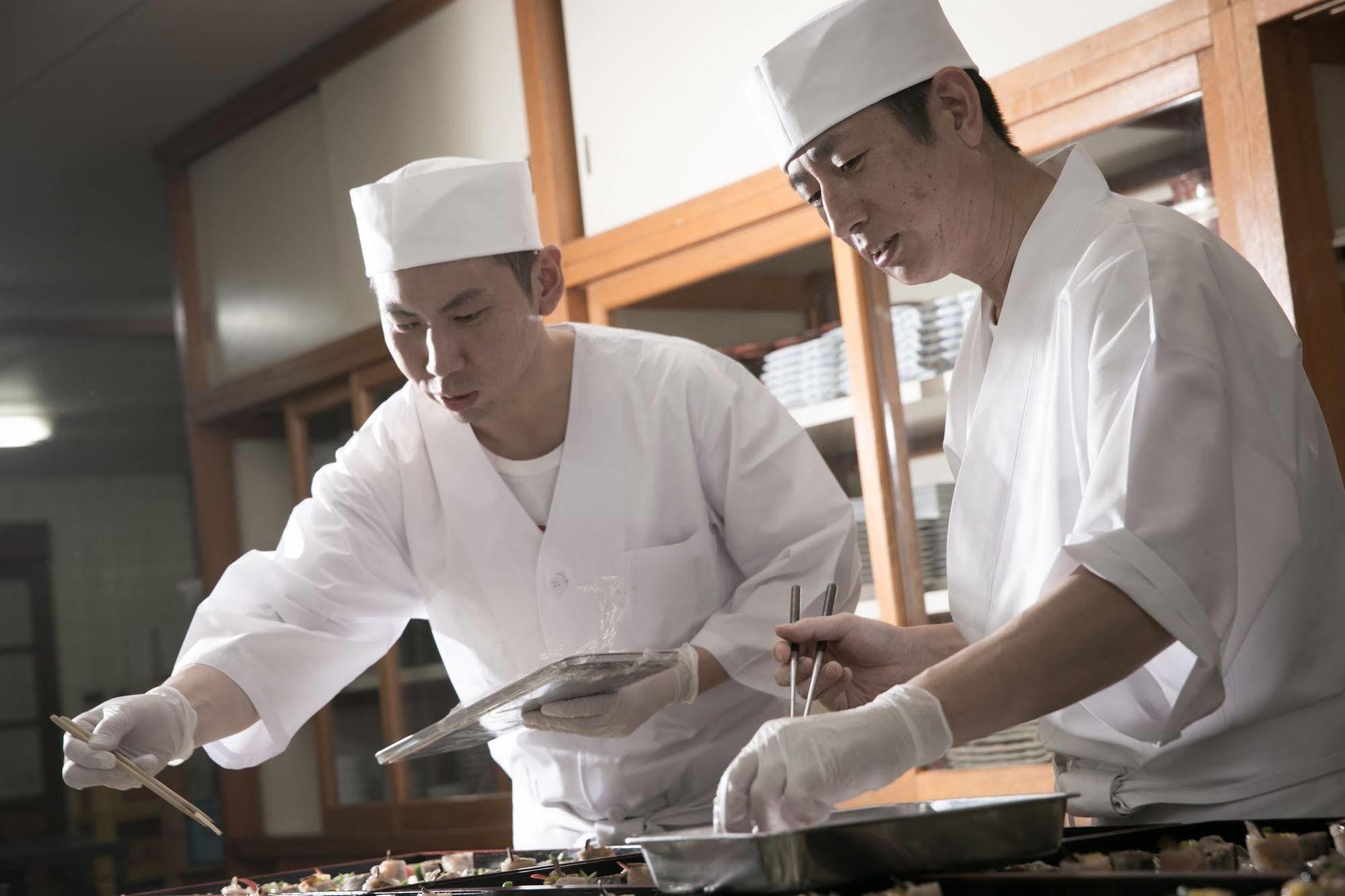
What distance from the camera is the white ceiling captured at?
13.1 ft

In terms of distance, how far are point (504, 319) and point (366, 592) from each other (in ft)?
1.57

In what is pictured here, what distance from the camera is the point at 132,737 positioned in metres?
1.86

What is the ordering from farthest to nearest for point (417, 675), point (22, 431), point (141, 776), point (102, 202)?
1. point (102, 202)
2. point (22, 431)
3. point (417, 675)
4. point (141, 776)

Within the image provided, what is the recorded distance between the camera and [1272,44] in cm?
212

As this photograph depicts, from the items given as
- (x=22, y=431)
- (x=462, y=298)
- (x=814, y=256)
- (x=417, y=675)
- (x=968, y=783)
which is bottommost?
(x=968, y=783)

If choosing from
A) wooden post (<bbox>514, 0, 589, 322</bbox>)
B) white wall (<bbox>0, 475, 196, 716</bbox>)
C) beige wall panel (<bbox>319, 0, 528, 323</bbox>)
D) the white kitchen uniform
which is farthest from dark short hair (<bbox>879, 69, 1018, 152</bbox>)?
white wall (<bbox>0, 475, 196, 716</bbox>)

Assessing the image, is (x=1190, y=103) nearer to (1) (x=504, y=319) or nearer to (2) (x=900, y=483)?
(2) (x=900, y=483)

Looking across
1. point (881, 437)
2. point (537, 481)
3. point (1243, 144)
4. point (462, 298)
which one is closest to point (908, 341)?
point (881, 437)

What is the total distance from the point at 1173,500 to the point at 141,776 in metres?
1.25

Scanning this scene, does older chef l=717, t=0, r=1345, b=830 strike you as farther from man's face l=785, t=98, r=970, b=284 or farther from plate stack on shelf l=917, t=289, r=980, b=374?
plate stack on shelf l=917, t=289, r=980, b=374

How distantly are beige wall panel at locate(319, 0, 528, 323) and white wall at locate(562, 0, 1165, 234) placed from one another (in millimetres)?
245

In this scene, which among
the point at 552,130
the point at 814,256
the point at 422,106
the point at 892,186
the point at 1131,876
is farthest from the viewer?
the point at 422,106

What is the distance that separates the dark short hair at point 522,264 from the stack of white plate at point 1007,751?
1125 mm

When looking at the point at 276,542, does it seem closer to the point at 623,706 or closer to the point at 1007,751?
the point at 1007,751
